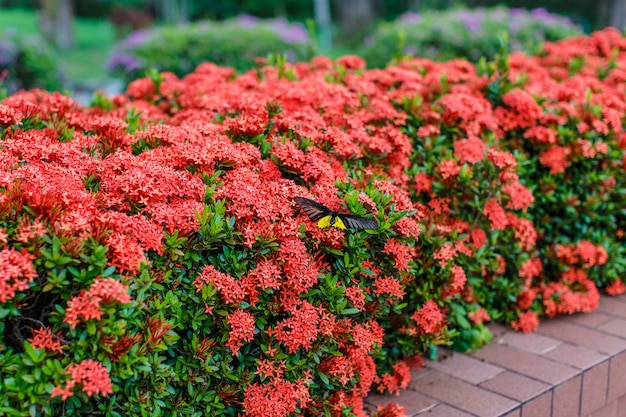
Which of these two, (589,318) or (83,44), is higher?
(589,318)

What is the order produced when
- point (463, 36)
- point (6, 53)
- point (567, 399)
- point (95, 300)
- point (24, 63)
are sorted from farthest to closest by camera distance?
point (24, 63) → point (6, 53) → point (463, 36) → point (567, 399) → point (95, 300)

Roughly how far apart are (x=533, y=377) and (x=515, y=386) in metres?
0.12

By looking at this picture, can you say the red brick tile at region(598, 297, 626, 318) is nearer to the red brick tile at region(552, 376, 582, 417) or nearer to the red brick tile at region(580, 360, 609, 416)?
the red brick tile at region(580, 360, 609, 416)

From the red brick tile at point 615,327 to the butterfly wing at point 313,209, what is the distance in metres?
1.84

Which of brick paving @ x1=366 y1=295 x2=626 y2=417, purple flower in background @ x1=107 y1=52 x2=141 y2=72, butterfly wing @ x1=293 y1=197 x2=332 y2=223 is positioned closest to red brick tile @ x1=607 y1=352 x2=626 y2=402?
brick paving @ x1=366 y1=295 x2=626 y2=417

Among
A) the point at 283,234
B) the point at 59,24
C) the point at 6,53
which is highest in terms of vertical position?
the point at 283,234

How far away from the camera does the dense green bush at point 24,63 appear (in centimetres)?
999

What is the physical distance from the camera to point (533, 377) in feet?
9.87

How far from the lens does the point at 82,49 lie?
81.5ft

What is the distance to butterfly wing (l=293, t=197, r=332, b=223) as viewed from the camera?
2.33 metres

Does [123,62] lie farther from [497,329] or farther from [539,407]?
[539,407]

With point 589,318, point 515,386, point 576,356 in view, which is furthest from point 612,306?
point 515,386

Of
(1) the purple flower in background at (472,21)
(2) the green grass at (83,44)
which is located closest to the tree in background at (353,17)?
(2) the green grass at (83,44)

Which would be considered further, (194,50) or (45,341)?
(194,50)
